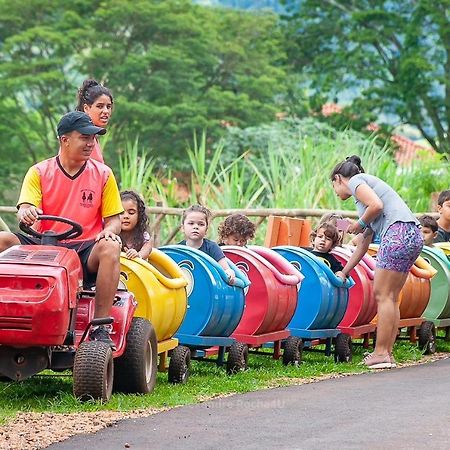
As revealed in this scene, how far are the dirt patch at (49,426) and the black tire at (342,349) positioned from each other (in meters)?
3.74

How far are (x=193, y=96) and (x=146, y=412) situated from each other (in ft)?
108

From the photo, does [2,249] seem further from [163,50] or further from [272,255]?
[163,50]

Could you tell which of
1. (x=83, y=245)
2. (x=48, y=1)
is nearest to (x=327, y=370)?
(x=83, y=245)

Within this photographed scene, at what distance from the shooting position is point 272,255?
10492mm

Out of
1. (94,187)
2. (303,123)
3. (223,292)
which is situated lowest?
(223,292)

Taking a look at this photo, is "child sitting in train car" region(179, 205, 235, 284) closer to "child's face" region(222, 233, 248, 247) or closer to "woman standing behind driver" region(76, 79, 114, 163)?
"child's face" region(222, 233, 248, 247)

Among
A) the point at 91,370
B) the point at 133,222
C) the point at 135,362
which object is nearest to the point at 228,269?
the point at 133,222

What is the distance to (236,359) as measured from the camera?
31.9ft

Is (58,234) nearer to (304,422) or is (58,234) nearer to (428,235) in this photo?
(304,422)

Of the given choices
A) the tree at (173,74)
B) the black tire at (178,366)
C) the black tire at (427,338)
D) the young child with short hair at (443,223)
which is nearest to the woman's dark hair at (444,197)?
the young child with short hair at (443,223)

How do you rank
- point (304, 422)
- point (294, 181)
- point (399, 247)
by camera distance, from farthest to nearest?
1. point (294, 181)
2. point (399, 247)
3. point (304, 422)

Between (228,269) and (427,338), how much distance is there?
330cm

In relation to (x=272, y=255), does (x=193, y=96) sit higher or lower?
higher

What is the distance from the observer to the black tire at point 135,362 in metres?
7.94
